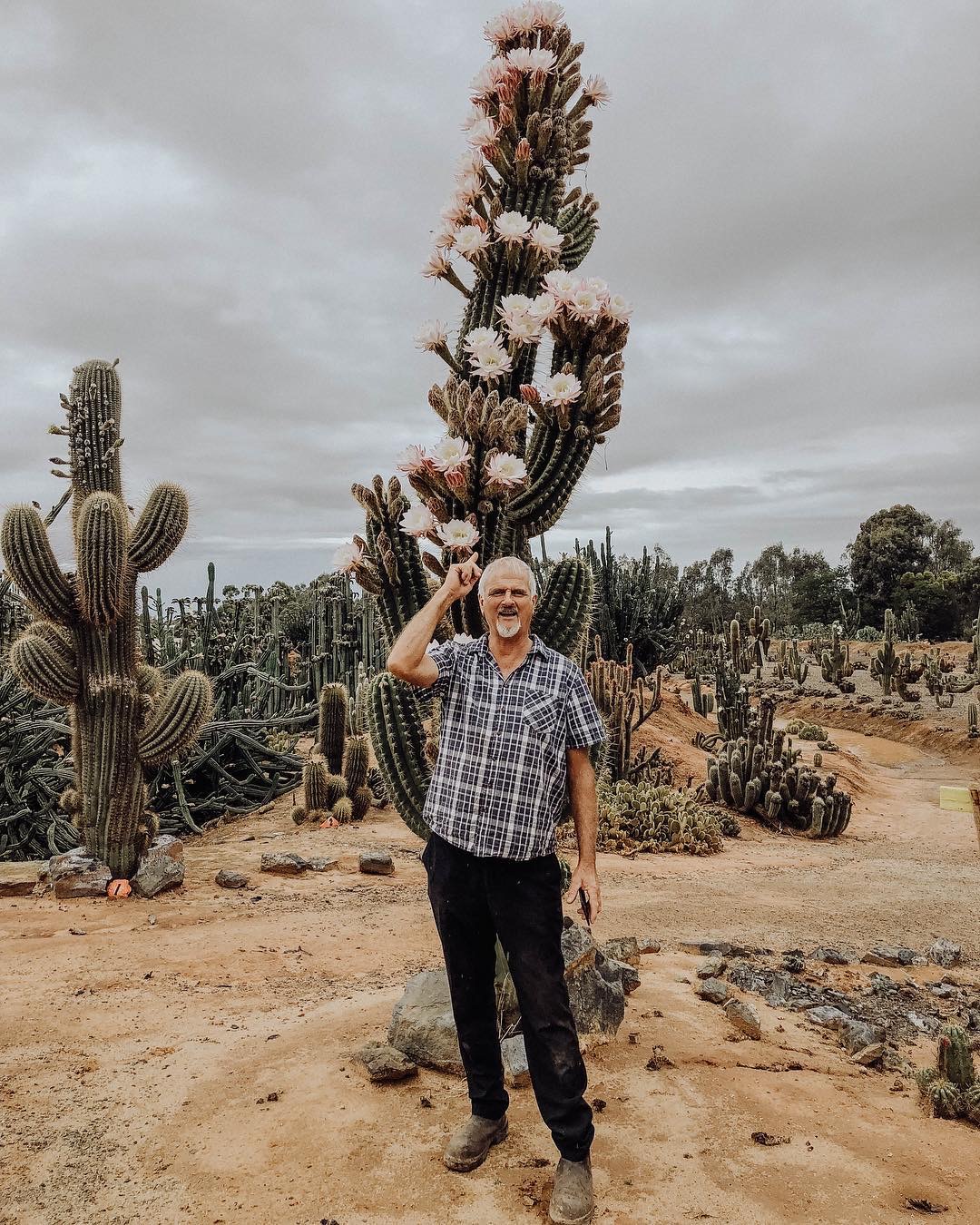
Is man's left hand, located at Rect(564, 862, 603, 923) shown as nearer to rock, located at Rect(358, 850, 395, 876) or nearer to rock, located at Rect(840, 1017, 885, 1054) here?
rock, located at Rect(840, 1017, 885, 1054)

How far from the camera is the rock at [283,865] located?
797 centimetres

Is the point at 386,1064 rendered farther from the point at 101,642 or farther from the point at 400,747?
the point at 101,642

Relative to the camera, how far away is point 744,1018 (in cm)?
434

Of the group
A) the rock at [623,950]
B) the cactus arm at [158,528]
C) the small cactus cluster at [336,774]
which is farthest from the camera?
the small cactus cluster at [336,774]

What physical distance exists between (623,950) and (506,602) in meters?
3.24

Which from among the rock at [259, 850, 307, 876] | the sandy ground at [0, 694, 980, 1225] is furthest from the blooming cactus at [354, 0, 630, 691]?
the rock at [259, 850, 307, 876]

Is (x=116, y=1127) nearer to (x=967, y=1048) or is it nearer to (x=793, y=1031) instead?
(x=793, y=1031)

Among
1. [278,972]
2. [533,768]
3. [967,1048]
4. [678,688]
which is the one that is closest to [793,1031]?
[967,1048]

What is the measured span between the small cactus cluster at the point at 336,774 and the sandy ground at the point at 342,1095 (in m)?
3.41

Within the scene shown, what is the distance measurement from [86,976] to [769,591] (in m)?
54.2

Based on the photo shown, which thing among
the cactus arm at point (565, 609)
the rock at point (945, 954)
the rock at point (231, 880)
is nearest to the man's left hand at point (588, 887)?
the cactus arm at point (565, 609)

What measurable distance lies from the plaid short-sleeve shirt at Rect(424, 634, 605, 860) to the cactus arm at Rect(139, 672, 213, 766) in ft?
16.8

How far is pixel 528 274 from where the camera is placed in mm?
4500

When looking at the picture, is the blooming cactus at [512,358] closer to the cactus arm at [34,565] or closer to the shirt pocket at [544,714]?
the shirt pocket at [544,714]
